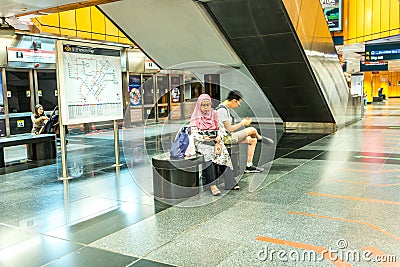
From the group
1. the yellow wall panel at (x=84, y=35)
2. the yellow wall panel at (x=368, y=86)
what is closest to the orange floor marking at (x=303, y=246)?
the yellow wall panel at (x=84, y=35)

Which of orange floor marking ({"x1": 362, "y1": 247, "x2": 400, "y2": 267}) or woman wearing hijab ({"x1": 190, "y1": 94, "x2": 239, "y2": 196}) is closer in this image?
orange floor marking ({"x1": 362, "y1": 247, "x2": 400, "y2": 267})

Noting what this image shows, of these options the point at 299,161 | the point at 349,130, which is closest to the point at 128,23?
the point at 299,161

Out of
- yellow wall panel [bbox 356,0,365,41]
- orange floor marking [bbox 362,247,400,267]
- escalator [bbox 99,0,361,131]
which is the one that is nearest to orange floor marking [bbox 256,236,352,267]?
orange floor marking [bbox 362,247,400,267]

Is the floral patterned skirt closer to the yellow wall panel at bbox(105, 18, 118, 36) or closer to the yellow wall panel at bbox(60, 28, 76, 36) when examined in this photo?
the yellow wall panel at bbox(60, 28, 76, 36)

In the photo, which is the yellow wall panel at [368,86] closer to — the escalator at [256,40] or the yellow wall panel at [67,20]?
the escalator at [256,40]

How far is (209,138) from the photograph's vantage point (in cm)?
525

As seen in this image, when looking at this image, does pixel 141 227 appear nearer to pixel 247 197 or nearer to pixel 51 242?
pixel 51 242

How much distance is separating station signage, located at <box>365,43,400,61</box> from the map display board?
59.3 feet

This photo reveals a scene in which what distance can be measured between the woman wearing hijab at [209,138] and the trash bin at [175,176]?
0.56 feet

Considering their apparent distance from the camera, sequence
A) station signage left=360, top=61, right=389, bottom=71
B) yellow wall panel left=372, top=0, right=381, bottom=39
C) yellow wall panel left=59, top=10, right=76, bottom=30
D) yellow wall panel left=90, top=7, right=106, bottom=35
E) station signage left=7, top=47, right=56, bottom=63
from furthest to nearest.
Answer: station signage left=360, top=61, right=389, bottom=71, yellow wall panel left=372, top=0, right=381, bottom=39, yellow wall panel left=90, top=7, right=106, bottom=35, yellow wall panel left=59, top=10, right=76, bottom=30, station signage left=7, top=47, right=56, bottom=63

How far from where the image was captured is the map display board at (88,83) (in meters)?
6.69

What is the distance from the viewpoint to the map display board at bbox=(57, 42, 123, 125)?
6691 mm

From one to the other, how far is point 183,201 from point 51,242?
1743 millimetres

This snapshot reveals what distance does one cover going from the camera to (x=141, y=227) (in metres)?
4.08
